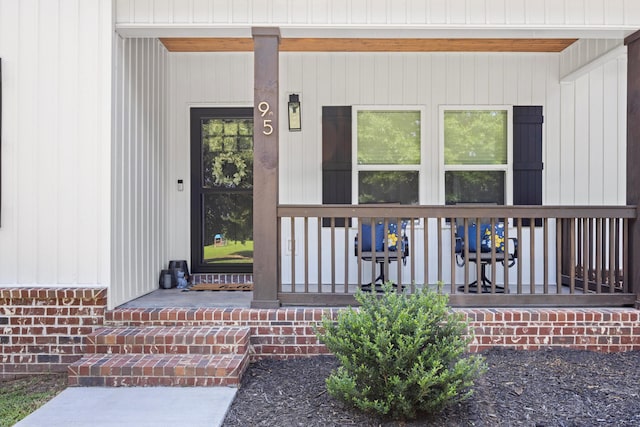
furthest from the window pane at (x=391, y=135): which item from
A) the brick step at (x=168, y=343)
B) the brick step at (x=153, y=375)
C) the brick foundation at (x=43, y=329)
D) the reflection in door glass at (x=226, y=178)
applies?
the brick foundation at (x=43, y=329)

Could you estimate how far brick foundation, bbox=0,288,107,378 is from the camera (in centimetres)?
392

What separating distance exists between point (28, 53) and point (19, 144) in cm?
75

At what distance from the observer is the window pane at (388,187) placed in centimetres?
554

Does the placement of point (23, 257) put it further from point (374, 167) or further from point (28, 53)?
Answer: point (374, 167)

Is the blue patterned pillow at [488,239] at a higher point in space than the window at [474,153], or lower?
lower

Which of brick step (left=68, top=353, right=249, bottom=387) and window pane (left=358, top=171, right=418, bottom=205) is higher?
window pane (left=358, top=171, right=418, bottom=205)

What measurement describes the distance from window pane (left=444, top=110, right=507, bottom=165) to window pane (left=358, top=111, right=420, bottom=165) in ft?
1.19

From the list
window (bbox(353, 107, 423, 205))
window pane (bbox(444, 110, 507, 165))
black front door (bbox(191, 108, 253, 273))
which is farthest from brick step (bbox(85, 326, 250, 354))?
window pane (bbox(444, 110, 507, 165))

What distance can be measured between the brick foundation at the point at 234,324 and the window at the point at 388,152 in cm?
191

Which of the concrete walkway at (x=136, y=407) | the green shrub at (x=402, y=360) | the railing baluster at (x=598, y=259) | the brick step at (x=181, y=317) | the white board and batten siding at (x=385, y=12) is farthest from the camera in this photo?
the railing baluster at (x=598, y=259)

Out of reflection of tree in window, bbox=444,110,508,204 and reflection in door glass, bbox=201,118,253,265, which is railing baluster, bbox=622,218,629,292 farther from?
reflection in door glass, bbox=201,118,253,265

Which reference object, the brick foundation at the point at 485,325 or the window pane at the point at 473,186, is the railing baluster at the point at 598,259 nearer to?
the brick foundation at the point at 485,325

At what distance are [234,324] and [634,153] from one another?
363 centimetres

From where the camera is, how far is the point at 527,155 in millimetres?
5492
